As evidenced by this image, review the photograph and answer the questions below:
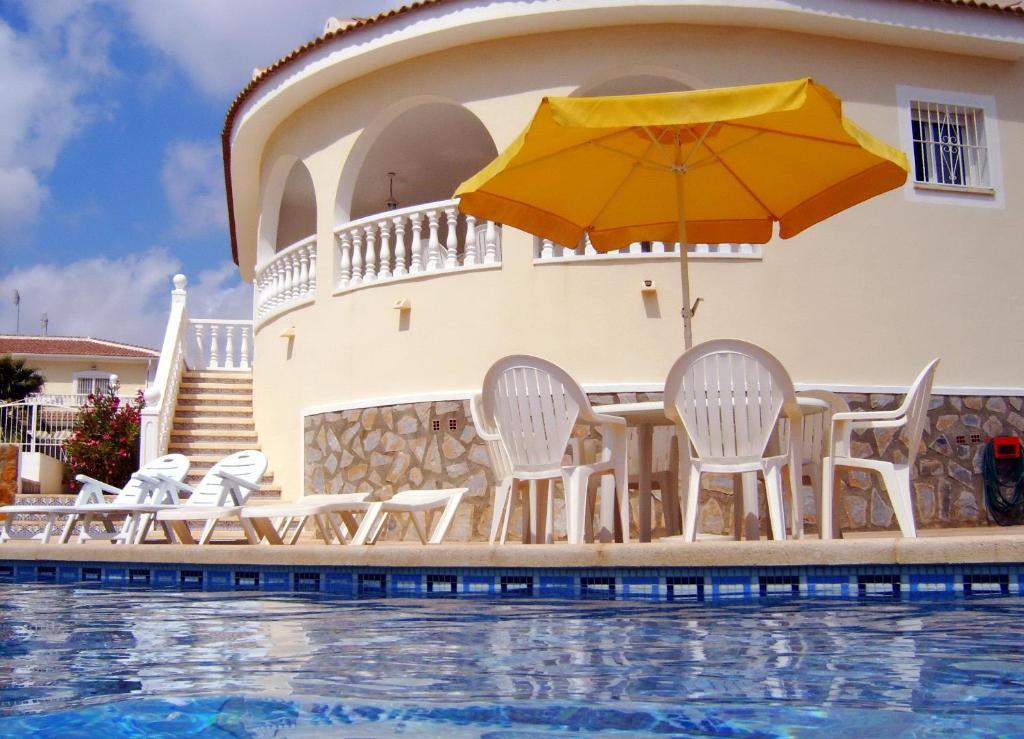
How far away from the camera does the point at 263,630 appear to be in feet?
14.9

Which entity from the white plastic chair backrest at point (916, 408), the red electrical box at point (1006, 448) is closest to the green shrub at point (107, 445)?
the red electrical box at point (1006, 448)

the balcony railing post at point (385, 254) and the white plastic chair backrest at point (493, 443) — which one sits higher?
the balcony railing post at point (385, 254)

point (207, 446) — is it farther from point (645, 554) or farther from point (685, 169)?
point (645, 554)

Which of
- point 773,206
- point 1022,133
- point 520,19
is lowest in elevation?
point 773,206

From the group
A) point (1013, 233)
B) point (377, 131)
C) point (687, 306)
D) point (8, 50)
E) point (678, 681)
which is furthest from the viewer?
point (8, 50)

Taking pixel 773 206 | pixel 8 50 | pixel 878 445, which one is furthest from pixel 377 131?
pixel 8 50

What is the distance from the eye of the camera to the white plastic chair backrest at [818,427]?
7012mm

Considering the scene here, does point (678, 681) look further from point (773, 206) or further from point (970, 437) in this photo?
point (970, 437)

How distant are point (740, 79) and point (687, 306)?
411cm

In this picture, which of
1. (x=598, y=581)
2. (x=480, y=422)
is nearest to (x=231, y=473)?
(x=480, y=422)

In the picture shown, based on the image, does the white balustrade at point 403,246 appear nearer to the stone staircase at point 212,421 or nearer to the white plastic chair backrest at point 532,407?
the stone staircase at point 212,421

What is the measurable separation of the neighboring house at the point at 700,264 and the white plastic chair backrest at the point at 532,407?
3715 mm

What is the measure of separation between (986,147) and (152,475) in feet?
29.8

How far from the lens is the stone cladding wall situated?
33.1ft
